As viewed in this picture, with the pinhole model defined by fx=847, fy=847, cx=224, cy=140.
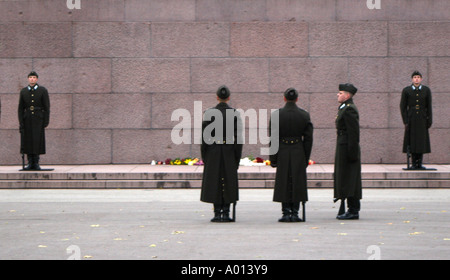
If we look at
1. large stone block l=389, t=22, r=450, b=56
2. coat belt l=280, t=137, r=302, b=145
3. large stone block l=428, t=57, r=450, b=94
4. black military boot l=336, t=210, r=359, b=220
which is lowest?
black military boot l=336, t=210, r=359, b=220

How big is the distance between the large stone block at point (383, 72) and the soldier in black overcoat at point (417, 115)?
78.6 inches

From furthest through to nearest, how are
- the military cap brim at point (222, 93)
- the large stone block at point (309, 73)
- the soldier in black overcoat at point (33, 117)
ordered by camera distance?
1. the large stone block at point (309, 73)
2. the soldier in black overcoat at point (33, 117)
3. the military cap brim at point (222, 93)

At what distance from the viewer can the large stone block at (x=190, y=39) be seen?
19.5 metres

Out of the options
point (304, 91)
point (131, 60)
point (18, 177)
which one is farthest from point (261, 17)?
point (18, 177)

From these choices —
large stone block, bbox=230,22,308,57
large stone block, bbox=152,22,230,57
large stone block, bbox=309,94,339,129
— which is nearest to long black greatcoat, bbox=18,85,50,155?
large stone block, bbox=152,22,230,57

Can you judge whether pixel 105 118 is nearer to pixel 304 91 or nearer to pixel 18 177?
pixel 18 177

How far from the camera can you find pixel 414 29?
63.5 feet

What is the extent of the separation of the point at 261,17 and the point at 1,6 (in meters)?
6.01

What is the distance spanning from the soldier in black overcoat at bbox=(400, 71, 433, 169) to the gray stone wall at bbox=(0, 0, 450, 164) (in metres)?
1.99

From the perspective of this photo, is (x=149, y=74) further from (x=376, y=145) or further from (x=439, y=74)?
(x=439, y=74)

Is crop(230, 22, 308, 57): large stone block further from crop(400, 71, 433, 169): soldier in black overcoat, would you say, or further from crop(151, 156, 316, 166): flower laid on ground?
crop(400, 71, 433, 169): soldier in black overcoat

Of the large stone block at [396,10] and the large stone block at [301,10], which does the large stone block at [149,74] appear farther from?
the large stone block at [396,10]

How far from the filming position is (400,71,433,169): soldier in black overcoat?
57.0 feet

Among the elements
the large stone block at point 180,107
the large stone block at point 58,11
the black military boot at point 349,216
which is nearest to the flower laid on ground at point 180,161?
the large stone block at point 180,107
